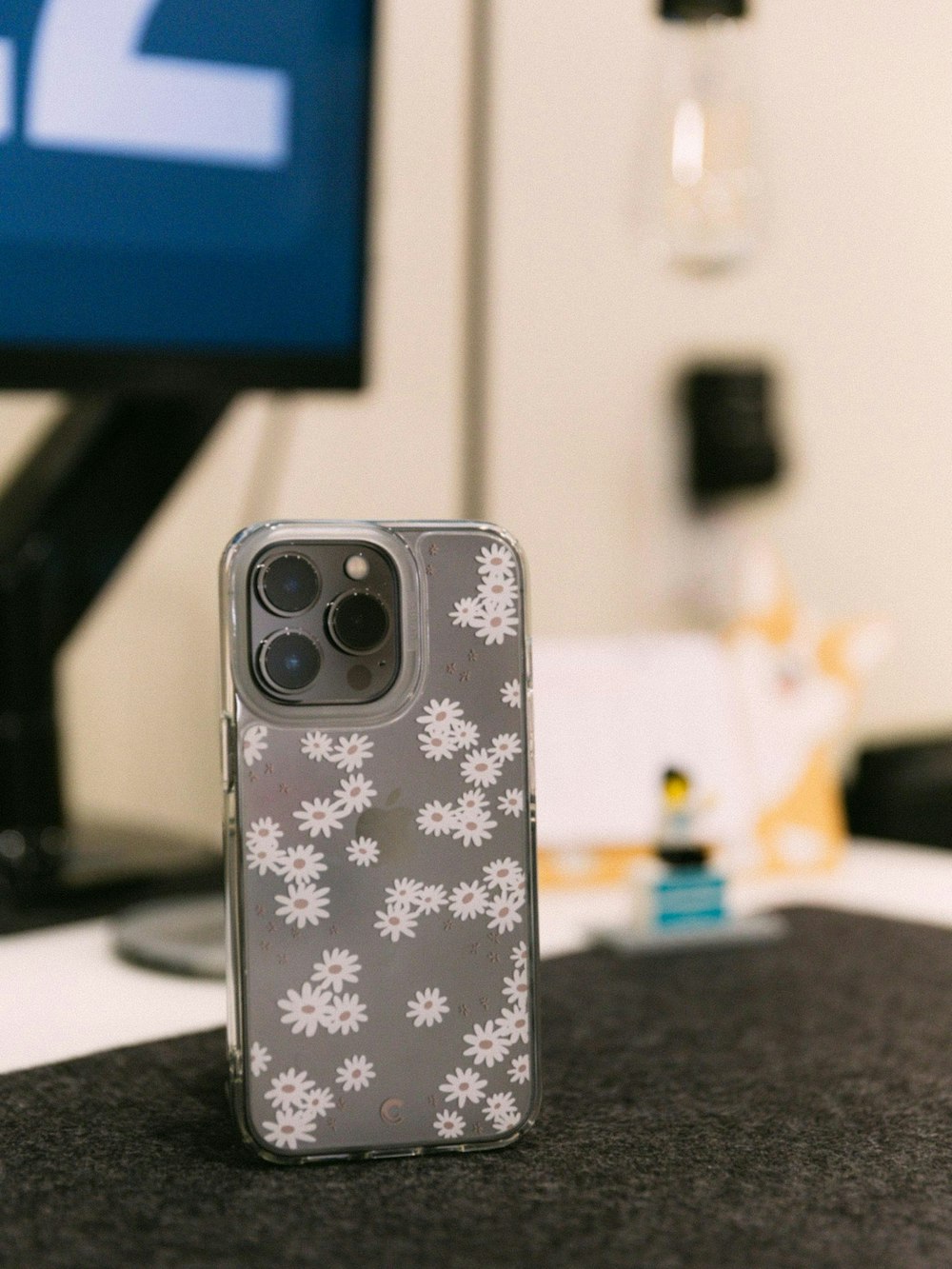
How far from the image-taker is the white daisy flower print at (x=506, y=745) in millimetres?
429

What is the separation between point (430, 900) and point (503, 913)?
0.02 meters

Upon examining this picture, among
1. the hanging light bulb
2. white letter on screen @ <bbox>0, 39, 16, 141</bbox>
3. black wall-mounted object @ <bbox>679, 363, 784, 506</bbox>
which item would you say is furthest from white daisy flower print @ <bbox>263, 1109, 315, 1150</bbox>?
black wall-mounted object @ <bbox>679, 363, 784, 506</bbox>

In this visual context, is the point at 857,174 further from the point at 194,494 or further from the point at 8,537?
the point at 8,537

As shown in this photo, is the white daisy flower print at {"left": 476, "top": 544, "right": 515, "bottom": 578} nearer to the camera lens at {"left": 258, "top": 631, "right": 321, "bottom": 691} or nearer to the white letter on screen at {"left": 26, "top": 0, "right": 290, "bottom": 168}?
the camera lens at {"left": 258, "top": 631, "right": 321, "bottom": 691}

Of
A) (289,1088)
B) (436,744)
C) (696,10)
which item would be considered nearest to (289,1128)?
(289,1088)

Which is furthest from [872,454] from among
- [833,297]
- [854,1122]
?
[854,1122]

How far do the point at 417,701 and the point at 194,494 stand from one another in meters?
0.46

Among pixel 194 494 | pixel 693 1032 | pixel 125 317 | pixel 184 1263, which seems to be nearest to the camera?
pixel 184 1263

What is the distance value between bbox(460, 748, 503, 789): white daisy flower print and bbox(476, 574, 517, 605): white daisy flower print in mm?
44

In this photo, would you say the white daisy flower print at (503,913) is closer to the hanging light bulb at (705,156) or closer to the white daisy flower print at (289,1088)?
the white daisy flower print at (289,1088)

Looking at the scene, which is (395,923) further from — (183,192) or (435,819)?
(183,192)

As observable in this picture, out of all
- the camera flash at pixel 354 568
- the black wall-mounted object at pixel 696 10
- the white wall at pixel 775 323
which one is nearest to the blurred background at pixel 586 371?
the white wall at pixel 775 323

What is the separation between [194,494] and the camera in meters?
0.85

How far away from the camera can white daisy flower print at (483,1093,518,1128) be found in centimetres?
41
